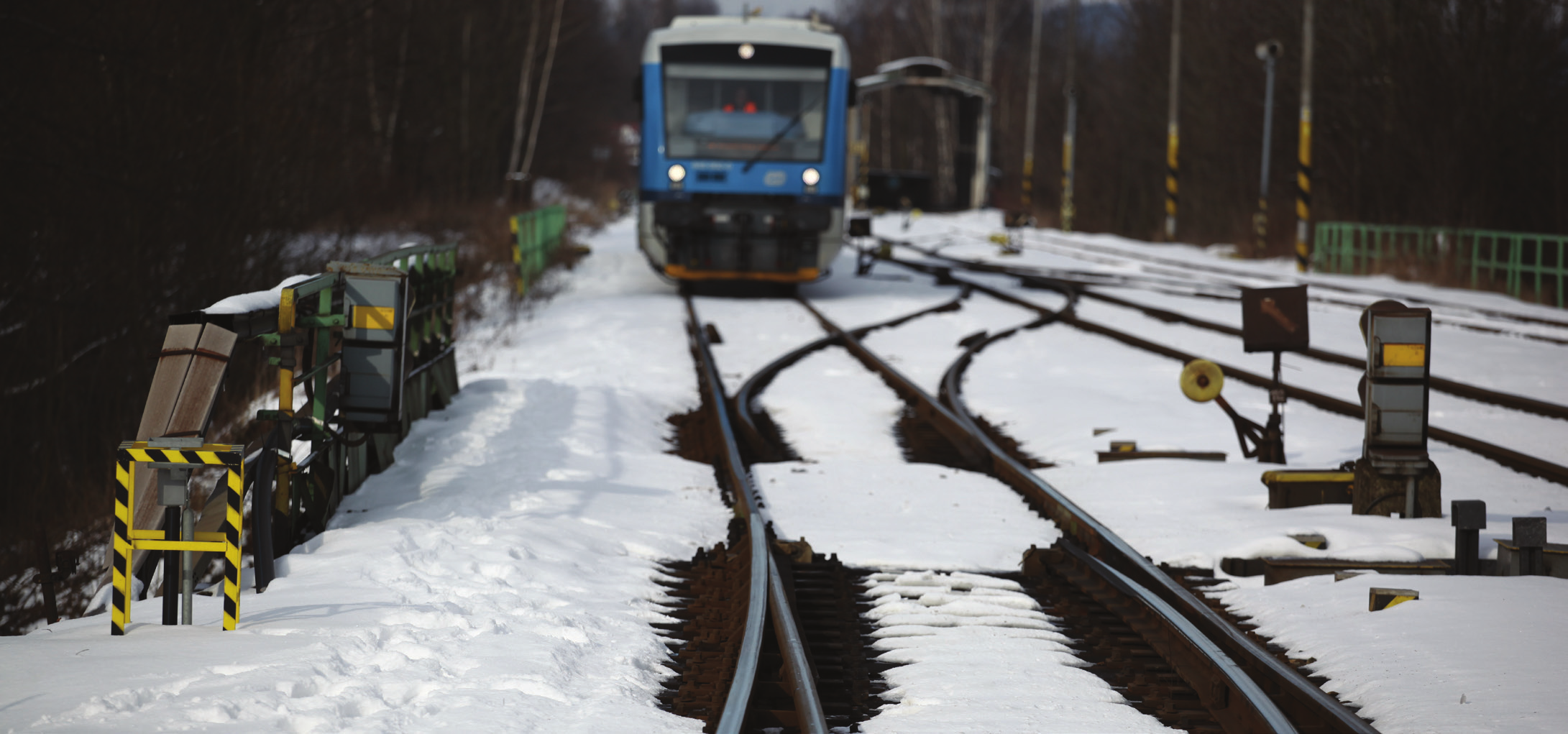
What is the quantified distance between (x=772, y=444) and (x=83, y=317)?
260 inches

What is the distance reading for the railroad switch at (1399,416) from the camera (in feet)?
21.4

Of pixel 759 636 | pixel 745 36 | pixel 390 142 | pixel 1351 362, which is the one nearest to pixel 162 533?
pixel 759 636

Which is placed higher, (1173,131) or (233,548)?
(1173,131)

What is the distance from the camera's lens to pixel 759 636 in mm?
4820

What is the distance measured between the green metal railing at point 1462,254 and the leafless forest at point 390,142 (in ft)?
2.52

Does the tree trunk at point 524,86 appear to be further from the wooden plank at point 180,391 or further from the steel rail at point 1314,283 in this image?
the wooden plank at point 180,391

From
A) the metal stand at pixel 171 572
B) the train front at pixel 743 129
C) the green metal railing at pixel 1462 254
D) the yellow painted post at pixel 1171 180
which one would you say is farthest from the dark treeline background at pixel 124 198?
the yellow painted post at pixel 1171 180

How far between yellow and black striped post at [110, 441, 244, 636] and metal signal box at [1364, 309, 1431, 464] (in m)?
4.91

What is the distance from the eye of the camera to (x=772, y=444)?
9.05 meters

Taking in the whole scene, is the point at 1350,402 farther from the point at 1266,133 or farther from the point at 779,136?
the point at 1266,133

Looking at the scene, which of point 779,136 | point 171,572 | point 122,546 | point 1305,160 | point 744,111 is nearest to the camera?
point 122,546

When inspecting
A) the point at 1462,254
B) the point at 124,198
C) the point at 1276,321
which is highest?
the point at 124,198

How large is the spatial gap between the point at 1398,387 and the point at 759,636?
3494mm

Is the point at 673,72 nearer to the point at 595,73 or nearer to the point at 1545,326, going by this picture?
the point at 1545,326
